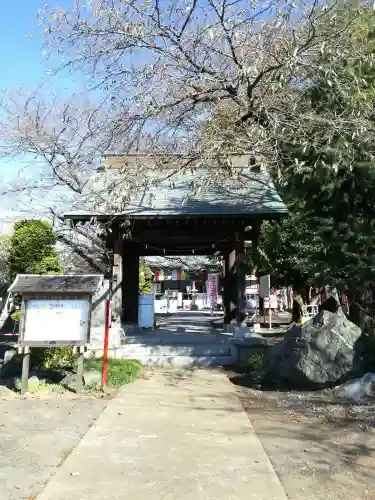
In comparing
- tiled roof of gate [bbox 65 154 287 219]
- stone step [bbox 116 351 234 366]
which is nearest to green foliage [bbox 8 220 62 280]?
tiled roof of gate [bbox 65 154 287 219]

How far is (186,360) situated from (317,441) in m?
6.38

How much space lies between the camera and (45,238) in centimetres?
1228

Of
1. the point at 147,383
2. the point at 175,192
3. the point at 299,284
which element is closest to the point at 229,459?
the point at 147,383

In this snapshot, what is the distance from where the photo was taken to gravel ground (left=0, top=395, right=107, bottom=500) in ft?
14.2

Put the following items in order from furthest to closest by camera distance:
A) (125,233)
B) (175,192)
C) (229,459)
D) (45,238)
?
(175,192) < (125,233) < (45,238) < (229,459)

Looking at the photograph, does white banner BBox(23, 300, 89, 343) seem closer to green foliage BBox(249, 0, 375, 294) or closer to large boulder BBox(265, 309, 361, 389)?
large boulder BBox(265, 309, 361, 389)

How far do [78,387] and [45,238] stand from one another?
16.6ft

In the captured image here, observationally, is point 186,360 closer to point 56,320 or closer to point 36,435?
point 56,320

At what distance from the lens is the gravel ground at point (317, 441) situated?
171 inches

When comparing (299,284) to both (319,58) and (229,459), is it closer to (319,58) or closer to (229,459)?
(319,58)

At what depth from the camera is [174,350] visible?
40.7 ft

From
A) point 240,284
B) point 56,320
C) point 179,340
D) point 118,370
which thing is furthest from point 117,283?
point 56,320

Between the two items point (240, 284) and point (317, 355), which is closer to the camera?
point (317, 355)

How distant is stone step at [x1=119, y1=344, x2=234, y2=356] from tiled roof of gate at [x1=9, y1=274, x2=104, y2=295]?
3804 mm
